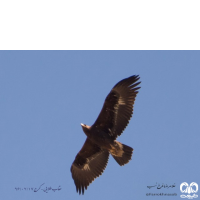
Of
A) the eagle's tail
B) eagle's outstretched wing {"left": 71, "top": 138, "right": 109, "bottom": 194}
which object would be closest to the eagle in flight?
the eagle's tail

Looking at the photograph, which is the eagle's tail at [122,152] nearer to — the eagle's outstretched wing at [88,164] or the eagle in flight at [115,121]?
the eagle in flight at [115,121]

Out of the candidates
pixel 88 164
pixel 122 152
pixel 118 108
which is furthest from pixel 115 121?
pixel 88 164

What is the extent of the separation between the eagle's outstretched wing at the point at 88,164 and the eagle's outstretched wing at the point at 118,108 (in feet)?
2.97

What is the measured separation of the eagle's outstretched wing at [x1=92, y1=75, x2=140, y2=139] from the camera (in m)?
10.5

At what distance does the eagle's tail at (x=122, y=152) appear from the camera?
1028 cm

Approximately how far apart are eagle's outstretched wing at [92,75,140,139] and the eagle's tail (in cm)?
36

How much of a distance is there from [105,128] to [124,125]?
0.56 metres

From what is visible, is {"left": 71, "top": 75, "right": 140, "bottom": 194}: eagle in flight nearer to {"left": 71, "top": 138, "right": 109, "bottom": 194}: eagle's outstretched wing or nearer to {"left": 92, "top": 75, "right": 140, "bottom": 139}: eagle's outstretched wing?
{"left": 92, "top": 75, "right": 140, "bottom": 139}: eagle's outstretched wing

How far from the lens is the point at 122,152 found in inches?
407

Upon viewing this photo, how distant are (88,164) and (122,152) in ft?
4.79

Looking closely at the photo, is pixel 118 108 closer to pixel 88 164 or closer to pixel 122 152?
pixel 122 152
